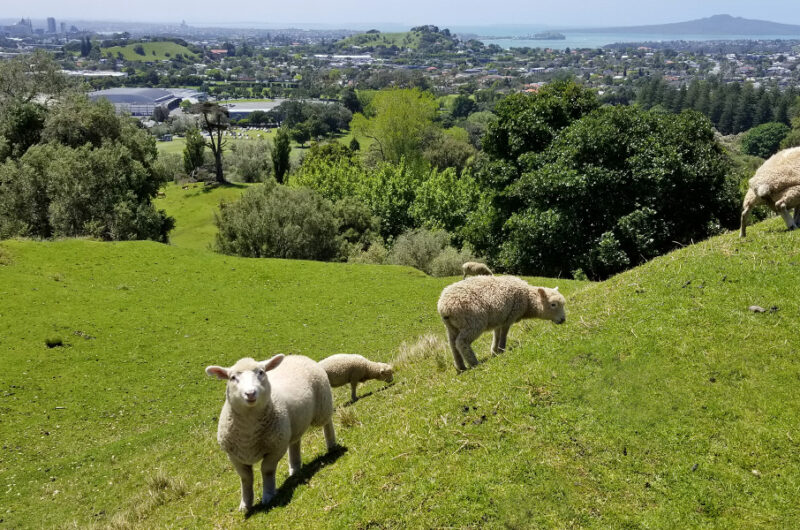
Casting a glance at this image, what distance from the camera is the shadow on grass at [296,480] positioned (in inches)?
360

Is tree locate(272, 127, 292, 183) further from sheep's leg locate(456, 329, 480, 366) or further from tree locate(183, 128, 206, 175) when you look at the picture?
sheep's leg locate(456, 329, 480, 366)

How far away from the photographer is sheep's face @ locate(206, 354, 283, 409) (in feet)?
26.7

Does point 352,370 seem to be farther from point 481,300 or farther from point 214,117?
point 214,117

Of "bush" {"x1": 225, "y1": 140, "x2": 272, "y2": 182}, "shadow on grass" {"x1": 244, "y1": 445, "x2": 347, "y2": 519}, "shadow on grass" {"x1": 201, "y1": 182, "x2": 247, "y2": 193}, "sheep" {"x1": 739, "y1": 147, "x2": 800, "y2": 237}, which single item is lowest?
"shadow on grass" {"x1": 201, "y1": 182, "x2": 247, "y2": 193}

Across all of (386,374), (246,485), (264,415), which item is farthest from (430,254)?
(264,415)

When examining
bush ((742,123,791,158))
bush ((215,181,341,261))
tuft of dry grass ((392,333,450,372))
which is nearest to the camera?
tuft of dry grass ((392,333,450,372))

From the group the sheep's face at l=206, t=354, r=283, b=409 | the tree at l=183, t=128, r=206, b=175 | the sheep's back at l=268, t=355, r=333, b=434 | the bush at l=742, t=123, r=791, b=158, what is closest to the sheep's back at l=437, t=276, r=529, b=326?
the sheep's back at l=268, t=355, r=333, b=434

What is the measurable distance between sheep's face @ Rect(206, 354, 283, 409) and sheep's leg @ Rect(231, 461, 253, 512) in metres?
1.34

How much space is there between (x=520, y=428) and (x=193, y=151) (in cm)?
8540

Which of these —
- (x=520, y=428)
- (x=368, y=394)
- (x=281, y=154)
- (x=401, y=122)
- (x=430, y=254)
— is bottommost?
(x=430, y=254)

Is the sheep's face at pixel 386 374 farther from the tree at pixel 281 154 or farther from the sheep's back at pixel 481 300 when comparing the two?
the tree at pixel 281 154

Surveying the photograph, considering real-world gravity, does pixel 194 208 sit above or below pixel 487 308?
below

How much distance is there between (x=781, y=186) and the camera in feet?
44.1

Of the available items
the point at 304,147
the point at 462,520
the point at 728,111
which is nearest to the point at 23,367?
the point at 462,520
